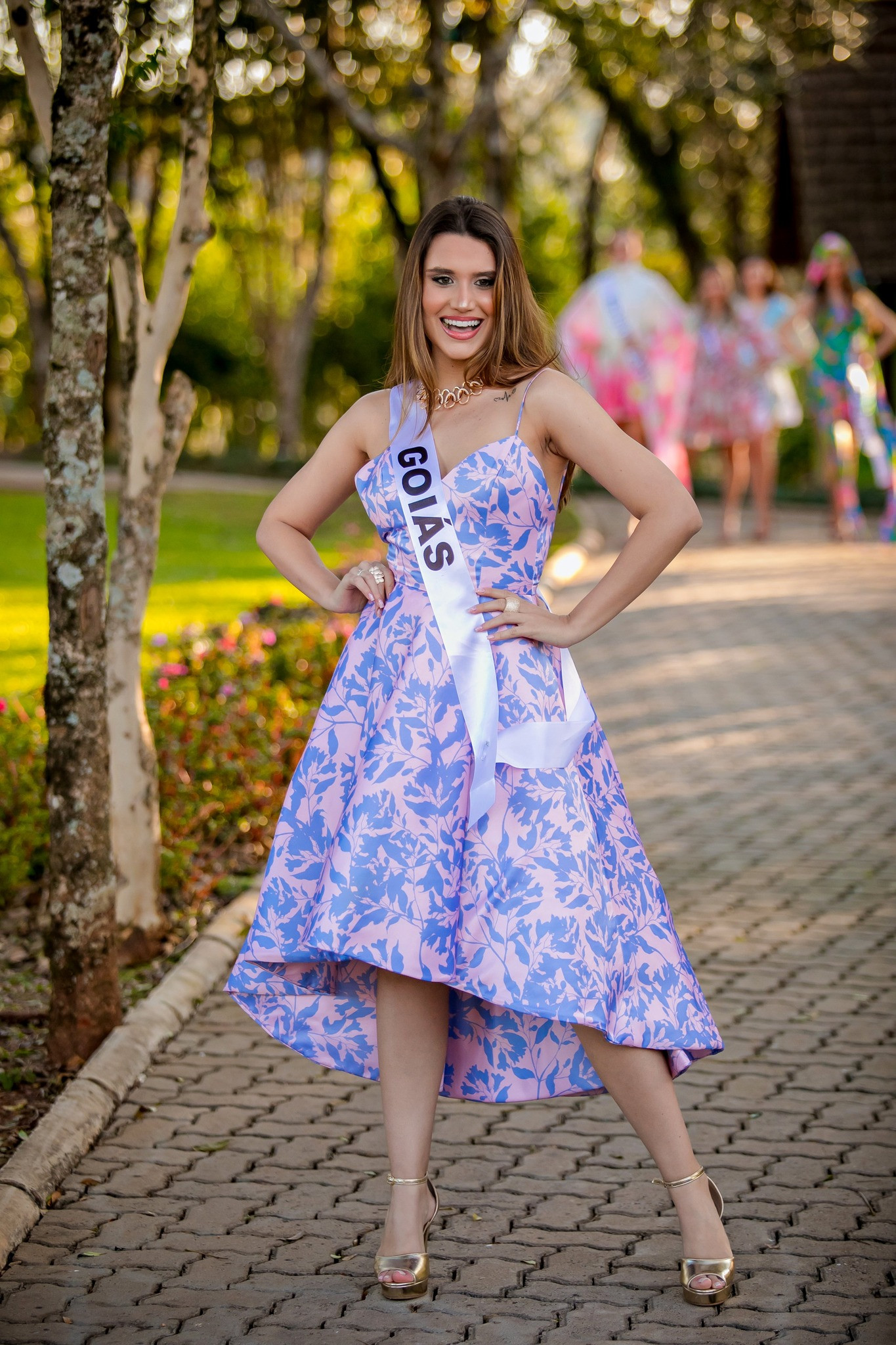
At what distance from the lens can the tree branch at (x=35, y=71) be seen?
4.50 m

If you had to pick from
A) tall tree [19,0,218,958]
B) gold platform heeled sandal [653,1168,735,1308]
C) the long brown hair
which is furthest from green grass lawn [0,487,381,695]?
gold platform heeled sandal [653,1168,735,1308]

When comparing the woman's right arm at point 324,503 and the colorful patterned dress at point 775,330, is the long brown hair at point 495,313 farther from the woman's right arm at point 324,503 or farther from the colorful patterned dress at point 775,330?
the colorful patterned dress at point 775,330

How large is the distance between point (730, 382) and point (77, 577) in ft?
33.4

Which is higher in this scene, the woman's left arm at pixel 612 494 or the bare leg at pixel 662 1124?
the woman's left arm at pixel 612 494

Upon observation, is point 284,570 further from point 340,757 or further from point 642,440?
point 642,440

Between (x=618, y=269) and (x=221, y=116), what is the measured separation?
354 cm

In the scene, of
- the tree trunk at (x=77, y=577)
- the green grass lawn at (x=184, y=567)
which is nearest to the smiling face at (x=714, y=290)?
the green grass lawn at (x=184, y=567)

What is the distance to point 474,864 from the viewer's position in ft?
9.63

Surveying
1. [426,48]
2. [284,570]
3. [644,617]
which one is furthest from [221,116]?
[284,570]

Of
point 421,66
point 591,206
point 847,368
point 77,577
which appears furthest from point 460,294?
point 591,206

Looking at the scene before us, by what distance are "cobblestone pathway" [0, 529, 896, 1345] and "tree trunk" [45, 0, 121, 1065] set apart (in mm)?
433

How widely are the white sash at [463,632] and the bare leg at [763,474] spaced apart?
1096 centimetres

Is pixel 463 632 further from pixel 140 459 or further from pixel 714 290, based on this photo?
pixel 714 290

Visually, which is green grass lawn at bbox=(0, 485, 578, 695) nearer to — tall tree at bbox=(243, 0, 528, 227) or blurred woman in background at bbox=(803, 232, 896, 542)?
blurred woman in background at bbox=(803, 232, 896, 542)
